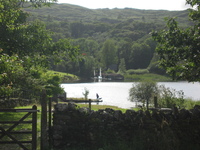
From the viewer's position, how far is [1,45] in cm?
1716

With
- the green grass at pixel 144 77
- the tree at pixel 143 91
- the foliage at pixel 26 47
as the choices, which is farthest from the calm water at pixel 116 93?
the green grass at pixel 144 77

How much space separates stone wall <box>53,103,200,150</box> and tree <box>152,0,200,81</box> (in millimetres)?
6195

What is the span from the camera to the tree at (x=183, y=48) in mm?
17219

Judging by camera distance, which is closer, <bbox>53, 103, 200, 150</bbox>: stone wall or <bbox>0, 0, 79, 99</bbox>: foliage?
<bbox>53, 103, 200, 150</bbox>: stone wall

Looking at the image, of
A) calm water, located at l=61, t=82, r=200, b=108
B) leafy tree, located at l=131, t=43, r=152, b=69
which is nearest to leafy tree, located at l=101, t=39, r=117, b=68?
leafy tree, located at l=131, t=43, r=152, b=69

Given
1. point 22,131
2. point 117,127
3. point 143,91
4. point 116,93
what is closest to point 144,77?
point 116,93

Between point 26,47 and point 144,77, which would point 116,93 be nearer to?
point 26,47

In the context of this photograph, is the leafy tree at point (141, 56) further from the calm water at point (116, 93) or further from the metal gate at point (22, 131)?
the metal gate at point (22, 131)

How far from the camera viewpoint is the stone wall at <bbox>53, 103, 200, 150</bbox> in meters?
11.4

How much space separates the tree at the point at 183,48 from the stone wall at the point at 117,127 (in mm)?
6195

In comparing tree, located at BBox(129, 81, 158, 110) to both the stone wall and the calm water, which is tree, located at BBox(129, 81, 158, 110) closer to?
the calm water

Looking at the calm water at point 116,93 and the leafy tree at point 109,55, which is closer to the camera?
the calm water at point 116,93

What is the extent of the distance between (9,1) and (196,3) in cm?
1503

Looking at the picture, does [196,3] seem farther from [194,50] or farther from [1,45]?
[1,45]
